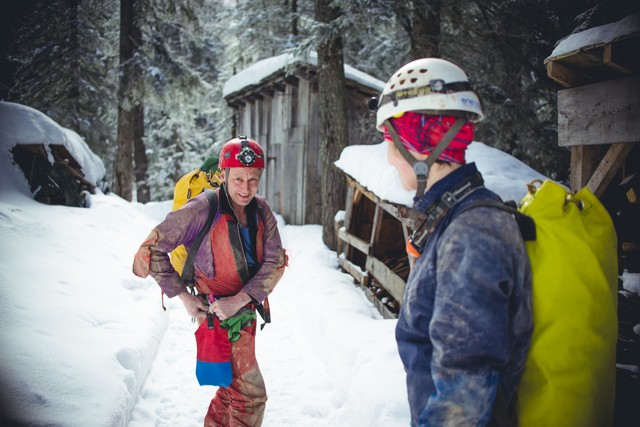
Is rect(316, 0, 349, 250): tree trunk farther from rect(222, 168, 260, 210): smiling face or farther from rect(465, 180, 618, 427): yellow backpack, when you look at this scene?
rect(465, 180, 618, 427): yellow backpack

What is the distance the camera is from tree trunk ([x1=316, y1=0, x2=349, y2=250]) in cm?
844

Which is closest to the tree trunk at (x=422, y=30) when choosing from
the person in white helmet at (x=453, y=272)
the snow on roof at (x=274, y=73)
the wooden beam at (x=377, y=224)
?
the snow on roof at (x=274, y=73)

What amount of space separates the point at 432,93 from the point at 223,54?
884 inches

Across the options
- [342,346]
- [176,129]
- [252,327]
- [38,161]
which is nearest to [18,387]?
[252,327]

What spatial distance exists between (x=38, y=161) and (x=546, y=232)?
28.7 feet

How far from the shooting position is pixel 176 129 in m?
21.1

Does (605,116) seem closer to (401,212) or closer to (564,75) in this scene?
(564,75)

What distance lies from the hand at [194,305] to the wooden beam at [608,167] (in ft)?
13.4

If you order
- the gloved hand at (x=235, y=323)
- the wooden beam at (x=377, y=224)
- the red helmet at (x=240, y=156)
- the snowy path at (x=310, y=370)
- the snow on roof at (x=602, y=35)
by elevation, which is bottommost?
the snowy path at (x=310, y=370)

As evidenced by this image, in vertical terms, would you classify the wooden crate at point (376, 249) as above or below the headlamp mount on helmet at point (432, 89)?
below

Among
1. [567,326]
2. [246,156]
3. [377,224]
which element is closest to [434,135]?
[567,326]

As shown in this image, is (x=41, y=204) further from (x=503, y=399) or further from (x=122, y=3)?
(x=122, y=3)

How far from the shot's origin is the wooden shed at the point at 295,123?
10.8m

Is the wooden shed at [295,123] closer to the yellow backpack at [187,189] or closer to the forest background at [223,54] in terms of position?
the forest background at [223,54]
